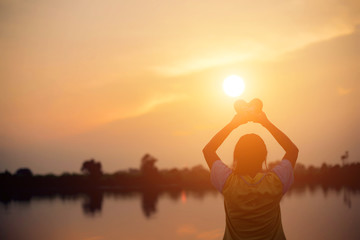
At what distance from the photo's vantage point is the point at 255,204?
2.76 metres

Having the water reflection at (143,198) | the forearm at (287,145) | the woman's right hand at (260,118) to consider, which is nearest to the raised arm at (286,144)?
the forearm at (287,145)

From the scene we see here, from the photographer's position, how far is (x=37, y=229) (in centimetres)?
3294

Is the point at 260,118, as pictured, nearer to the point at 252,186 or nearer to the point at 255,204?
the point at 252,186

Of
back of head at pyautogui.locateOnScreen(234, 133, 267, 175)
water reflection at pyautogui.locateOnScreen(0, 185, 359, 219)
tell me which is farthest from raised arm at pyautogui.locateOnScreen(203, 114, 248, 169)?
water reflection at pyautogui.locateOnScreen(0, 185, 359, 219)

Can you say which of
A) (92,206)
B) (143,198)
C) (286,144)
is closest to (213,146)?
(286,144)

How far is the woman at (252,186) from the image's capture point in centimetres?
275

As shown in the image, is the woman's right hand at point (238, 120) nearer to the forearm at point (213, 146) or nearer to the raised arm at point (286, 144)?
the forearm at point (213, 146)

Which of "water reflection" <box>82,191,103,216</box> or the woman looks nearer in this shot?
the woman

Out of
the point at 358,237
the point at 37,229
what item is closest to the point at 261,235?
the point at 358,237

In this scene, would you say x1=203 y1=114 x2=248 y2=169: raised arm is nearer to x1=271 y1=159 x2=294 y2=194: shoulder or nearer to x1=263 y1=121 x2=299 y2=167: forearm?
x1=263 y1=121 x2=299 y2=167: forearm

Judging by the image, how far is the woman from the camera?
275 cm

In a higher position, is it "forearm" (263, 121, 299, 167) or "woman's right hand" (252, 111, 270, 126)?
"woman's right hand" (252, 111, 270, 126)

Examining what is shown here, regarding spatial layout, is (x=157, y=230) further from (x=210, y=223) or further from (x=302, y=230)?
(x=302, y=230)

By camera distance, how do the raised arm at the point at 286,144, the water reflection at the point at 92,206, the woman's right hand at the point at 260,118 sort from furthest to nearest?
the water reflection at the point at 92,206
the raised arm at the point at 286,144
the woman's right hand at the point at 260,118
